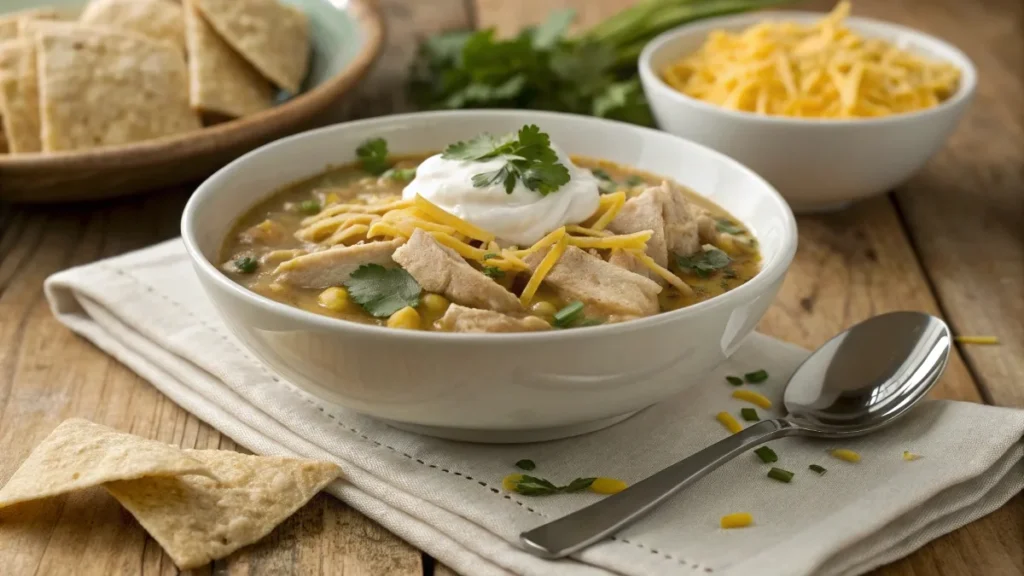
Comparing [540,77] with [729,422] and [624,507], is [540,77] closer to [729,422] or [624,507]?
[729,422]

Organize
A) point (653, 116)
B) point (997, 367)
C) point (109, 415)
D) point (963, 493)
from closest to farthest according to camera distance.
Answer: point (963, 493) < point (109, 415) < point (997, 367) < point (653, 116)

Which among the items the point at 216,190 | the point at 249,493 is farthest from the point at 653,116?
the point at 249,493

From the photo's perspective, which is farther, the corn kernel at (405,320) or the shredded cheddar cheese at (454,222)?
the shredded cheddar cheese at (454,222)

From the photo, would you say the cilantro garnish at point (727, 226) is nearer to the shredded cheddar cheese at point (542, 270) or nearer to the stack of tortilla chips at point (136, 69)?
the shredded cheddar cheese at point (542, 270)

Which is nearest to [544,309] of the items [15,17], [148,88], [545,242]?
[545,242]

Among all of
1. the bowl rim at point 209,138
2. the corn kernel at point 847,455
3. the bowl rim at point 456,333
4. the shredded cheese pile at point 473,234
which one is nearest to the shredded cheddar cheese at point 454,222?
the shredded cheese pile at point 473,234

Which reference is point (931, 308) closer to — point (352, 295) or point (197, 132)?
point (352, 295)
